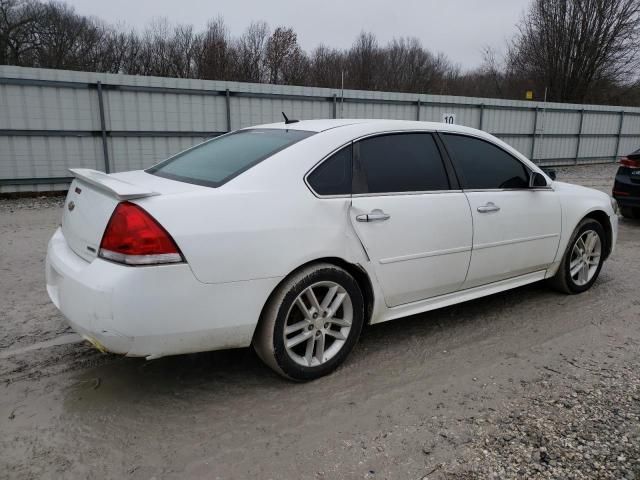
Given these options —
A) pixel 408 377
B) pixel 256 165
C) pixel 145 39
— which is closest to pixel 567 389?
pixel 408 377

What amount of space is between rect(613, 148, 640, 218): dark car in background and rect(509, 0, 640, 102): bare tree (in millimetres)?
26432

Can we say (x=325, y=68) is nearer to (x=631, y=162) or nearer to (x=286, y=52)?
(x=286, y=52)

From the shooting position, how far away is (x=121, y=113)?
10836 millimetres

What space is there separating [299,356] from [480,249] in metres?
1.62

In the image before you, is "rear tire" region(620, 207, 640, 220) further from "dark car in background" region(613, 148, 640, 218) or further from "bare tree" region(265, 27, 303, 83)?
"bare tree" region(265, 27, 303, 83)

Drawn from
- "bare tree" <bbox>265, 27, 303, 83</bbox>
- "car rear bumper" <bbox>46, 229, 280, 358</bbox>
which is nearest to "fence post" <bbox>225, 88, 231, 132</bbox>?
"car rear bumper" <bbox>46, 229, 280, 358</bbox>

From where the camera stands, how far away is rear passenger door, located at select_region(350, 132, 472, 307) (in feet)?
10.6

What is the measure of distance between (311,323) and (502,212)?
72.7 inches

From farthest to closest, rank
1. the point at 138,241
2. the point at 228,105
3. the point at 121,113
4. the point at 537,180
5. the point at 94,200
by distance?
the point at 228,105, the point at 121,113, the point at 537,180, the point at 94,200, the point at 138,241

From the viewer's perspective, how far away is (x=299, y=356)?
307cm

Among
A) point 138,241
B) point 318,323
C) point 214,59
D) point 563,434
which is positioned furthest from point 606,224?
point 214,59

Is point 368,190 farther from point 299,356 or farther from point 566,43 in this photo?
point 566,43

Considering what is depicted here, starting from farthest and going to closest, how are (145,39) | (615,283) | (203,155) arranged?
(145,39), (615,283), (203,155)

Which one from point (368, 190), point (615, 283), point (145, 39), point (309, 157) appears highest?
point (145, 39)
